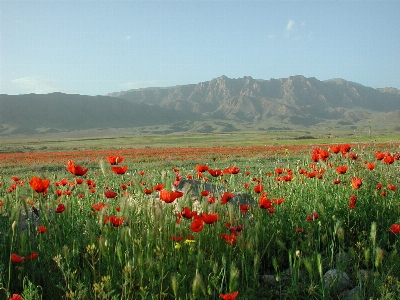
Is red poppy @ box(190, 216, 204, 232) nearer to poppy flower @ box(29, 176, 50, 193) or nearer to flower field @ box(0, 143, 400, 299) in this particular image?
flower field @ box(0, 143, 400, 299)

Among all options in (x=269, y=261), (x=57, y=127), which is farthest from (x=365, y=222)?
(x=57, y=127)

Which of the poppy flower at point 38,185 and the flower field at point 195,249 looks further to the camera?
the poppy flower at point 38,185

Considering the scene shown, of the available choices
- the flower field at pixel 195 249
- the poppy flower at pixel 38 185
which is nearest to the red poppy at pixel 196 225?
the flower field at pixel 195 249

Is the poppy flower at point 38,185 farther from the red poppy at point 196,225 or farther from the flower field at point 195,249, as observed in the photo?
the red poppy at point 196,225

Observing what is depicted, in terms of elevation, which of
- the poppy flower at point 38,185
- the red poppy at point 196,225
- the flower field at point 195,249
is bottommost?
the flower field at point 195,249

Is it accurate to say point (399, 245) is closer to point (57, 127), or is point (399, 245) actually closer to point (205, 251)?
point (205, 251)

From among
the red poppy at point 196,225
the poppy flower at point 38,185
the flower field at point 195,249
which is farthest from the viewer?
the poppy flower at point 38,185

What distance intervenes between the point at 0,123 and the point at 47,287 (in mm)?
203105

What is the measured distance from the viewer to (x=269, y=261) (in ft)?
10.00

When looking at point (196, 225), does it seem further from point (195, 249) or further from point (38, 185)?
point (38, 185)

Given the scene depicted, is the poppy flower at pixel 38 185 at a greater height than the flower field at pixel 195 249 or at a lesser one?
greater

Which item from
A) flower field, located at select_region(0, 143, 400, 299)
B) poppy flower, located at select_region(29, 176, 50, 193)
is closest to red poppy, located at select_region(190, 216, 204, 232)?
flower field, located at select_region(0, 143, 400, 299)

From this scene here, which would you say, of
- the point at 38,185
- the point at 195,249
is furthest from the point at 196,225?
the point at 38,185

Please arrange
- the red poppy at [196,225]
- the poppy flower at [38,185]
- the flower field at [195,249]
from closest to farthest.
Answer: the flower field at [195,249] < the red poppy at [196,225] < the poppy flower at [38,185]
